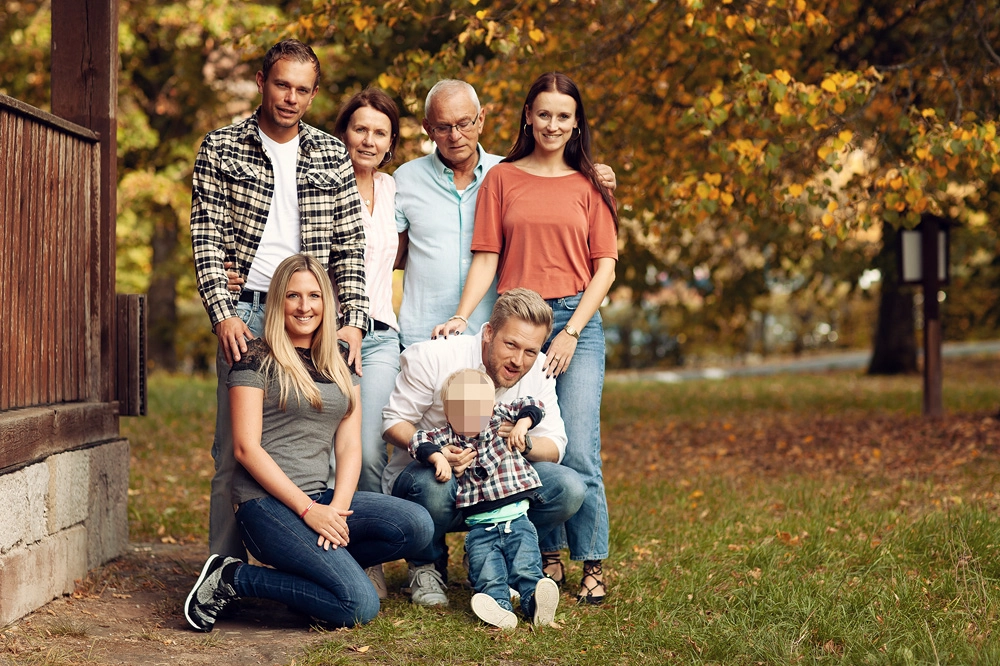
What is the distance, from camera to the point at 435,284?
445cm

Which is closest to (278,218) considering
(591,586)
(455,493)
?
(455,493)

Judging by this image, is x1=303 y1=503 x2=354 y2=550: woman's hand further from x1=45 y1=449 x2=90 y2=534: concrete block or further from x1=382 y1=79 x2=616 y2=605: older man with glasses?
x1=45 y1=449 x2=90 y2=534: concrete block

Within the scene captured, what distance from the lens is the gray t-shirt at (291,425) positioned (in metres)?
3.96

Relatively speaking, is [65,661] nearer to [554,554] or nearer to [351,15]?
[554,554]

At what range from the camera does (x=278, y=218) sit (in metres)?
4.17

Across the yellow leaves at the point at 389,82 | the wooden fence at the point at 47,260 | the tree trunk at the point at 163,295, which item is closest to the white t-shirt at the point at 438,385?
the wooden fence at the point at 47,260

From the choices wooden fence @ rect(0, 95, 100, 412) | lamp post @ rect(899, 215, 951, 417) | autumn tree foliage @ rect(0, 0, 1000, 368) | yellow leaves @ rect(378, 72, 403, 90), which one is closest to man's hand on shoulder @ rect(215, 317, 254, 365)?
wooden fence @ rect(0, 95, 100, 412)

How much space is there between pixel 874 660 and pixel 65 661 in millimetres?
2592

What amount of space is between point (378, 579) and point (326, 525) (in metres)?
0.62

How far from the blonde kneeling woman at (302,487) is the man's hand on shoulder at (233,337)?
3 cm

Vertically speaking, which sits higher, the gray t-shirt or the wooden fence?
the wooden fence

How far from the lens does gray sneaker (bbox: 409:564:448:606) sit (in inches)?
167

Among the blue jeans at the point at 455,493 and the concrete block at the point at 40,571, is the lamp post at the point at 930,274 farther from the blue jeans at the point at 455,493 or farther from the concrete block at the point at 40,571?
the concrete block at the point at 40,571

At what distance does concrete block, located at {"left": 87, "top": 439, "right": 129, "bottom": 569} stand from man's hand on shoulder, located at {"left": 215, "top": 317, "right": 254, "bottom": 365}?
1187 mm
